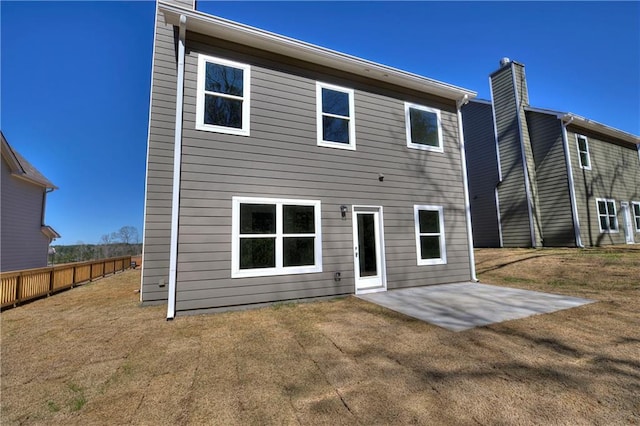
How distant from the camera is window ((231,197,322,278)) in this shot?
18.2 ft

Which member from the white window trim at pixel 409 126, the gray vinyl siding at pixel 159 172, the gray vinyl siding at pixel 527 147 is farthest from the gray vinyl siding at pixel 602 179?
the gray vinyl siding at pixel 159 172

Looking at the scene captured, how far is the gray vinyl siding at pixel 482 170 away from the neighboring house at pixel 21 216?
71.2ft

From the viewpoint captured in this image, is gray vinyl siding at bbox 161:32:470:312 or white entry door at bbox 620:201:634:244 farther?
white entry door at bbox 620:201:634:244

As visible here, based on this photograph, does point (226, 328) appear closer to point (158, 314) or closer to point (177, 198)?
point (158, 314)

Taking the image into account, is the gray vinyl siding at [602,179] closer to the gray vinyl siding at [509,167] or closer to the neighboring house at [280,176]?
the gray vinyl siding at [509,167]

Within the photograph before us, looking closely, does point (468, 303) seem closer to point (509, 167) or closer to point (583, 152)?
point (509, 167)

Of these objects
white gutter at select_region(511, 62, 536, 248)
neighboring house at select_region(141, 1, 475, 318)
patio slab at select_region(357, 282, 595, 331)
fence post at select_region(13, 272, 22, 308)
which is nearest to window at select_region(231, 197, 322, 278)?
neighboring house at select_region(141, 1, 475, 318)

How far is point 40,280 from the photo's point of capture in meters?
Result: 8.10

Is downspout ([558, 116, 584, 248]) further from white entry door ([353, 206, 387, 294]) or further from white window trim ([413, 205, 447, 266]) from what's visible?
white entry door ([353, 206, 387, 294])

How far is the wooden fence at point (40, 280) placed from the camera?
6.72 metres

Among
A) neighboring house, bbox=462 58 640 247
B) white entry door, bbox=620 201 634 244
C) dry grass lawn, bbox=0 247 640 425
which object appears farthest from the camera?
white entry door, bbox=620 201 634 244

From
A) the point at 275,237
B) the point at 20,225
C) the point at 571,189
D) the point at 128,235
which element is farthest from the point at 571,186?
the point at 128,235

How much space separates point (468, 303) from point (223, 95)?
6.76 meters

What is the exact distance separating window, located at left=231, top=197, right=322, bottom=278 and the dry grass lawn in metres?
1.05
